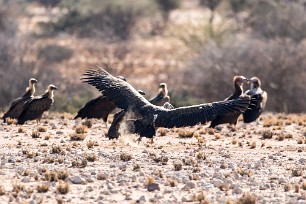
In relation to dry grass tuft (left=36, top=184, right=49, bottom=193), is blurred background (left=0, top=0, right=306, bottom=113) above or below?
above

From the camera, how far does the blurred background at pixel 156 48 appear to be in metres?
37.9

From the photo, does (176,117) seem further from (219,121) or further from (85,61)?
(85,61)

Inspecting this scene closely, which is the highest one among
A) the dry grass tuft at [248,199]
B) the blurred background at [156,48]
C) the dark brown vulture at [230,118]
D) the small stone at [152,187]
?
the blurred background at [156,48]

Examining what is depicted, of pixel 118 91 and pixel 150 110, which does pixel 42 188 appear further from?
pixel 118 91

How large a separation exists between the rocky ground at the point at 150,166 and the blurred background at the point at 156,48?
11.7 meters

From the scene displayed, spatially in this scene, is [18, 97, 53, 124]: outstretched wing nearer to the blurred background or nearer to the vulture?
the vulture

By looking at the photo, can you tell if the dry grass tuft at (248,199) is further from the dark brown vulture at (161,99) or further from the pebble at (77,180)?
the dark brown vulture at (161,99)

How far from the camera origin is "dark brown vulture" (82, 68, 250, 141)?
16359mm

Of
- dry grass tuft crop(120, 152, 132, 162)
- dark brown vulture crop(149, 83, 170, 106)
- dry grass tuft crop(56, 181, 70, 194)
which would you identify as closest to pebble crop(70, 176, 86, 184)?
dry grass tuft crop(56, 181, 70, 194)

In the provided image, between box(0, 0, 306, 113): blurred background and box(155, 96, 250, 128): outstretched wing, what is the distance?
14.3 meters

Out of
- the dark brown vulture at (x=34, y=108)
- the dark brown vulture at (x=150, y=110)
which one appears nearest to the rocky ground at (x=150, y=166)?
the dark brown vulture at (x=34, y=108)

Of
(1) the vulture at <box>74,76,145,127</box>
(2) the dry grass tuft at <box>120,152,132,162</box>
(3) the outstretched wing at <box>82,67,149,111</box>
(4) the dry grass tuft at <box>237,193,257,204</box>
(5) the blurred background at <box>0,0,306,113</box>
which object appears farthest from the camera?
(5) the blurred background at <box>0,0,306,113</box>

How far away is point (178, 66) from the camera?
49.8m

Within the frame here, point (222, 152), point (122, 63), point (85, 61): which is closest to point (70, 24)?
point (85, 61)
